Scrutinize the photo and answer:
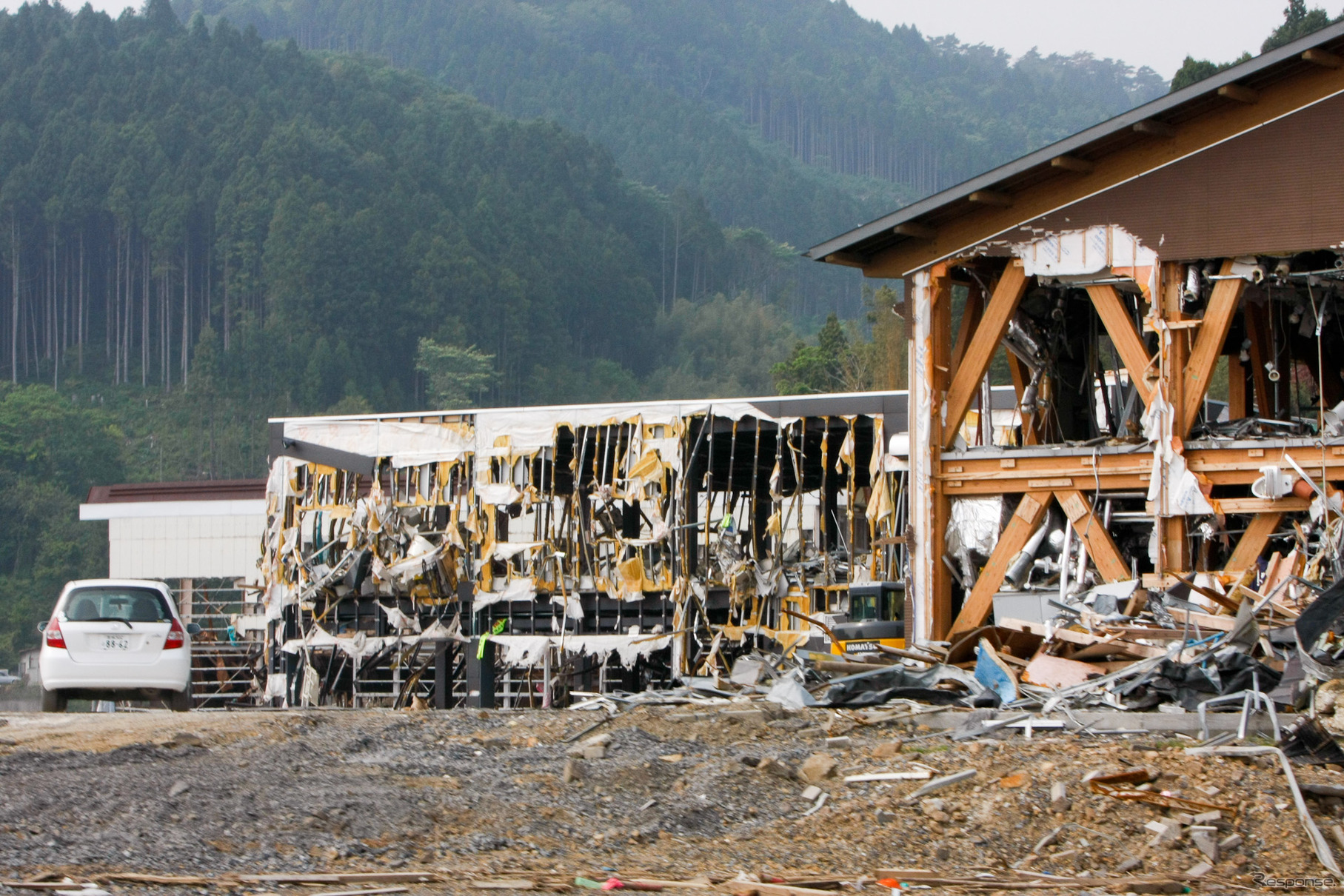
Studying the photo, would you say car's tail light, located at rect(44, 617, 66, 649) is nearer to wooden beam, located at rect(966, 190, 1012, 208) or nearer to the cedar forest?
wooden beam, located at rect(966, 190, 1012, 208)

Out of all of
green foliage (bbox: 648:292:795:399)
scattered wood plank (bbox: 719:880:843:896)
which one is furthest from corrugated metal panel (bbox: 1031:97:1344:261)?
green foliage (bbox: 648:292:795:399)

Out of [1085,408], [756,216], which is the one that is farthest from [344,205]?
[1085,408]

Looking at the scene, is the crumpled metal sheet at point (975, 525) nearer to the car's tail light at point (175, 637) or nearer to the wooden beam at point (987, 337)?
the wooden beam at point (987, 337)

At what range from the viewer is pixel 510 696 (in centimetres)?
3259

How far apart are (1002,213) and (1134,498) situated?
11.4 ft

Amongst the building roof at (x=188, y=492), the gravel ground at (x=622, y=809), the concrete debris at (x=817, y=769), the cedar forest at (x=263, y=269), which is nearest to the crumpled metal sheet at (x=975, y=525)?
the gravel ground at (x=622, y=809)

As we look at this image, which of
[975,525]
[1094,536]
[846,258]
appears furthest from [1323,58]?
[975,525]

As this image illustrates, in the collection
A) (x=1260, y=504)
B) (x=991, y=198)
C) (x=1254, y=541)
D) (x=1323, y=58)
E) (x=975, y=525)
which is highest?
(x=1323, y=58)

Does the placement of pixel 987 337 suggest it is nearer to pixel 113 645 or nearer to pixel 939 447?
pixel 939 447

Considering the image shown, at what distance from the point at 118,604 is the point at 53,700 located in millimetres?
1445

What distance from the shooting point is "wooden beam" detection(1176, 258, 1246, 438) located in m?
16.6

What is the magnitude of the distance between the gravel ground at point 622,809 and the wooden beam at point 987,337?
252 inches

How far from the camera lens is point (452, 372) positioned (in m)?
114

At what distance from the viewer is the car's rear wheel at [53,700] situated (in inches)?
733
